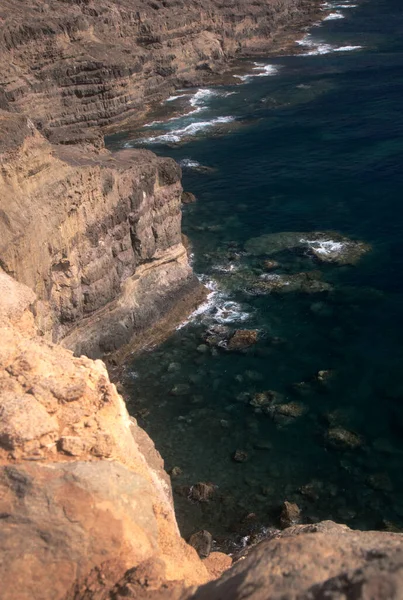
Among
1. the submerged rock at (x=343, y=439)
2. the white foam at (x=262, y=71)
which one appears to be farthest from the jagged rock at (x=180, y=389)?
the white foam at (x=262, y=71)

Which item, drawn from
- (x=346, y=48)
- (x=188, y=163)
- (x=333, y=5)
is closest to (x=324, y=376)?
(x=188, y=163)

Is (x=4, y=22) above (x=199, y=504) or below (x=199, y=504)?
above

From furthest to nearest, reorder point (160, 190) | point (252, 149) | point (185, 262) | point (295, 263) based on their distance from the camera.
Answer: point (252, 149) → point (295, 263) → point (185, 262) → point (160, 190)

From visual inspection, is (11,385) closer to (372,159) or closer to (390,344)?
(390,344)

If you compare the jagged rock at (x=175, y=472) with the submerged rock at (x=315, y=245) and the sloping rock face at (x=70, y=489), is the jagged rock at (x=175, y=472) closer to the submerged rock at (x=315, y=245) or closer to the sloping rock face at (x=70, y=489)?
the sloping rock face at (x=70, y=489)

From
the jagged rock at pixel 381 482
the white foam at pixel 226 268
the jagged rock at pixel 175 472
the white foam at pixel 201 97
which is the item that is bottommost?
the jagged rock at pixel 381 482

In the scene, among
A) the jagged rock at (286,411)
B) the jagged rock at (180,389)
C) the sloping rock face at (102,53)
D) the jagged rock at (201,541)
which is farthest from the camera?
the sloping rock face at (102,53)

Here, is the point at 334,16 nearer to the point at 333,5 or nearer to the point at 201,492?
the point at 333,5

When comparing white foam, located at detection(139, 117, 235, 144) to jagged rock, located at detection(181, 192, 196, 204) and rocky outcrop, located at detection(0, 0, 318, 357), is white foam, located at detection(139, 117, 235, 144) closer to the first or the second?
rocky outcrop, located at detection(0, 0, 318, 357)

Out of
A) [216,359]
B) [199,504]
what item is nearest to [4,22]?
[216,359]
